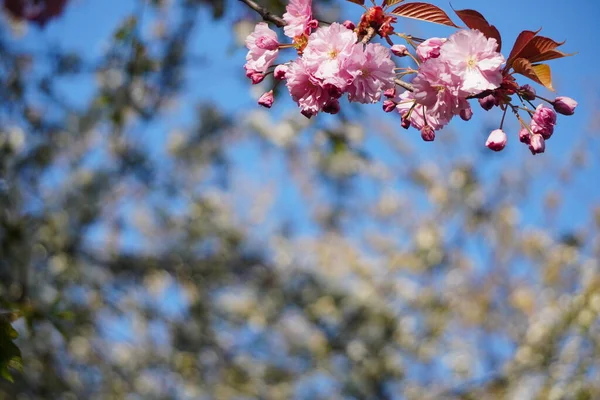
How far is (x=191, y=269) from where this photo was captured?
3820mm

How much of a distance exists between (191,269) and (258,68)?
3070 mm

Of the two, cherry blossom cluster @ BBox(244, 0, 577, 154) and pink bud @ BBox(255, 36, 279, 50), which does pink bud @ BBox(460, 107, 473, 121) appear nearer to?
cherry blossom cluster @ BBox(244, 0, 577, 154)

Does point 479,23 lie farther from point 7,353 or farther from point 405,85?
point 7,353

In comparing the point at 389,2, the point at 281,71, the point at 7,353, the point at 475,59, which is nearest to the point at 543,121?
the point at 475,59

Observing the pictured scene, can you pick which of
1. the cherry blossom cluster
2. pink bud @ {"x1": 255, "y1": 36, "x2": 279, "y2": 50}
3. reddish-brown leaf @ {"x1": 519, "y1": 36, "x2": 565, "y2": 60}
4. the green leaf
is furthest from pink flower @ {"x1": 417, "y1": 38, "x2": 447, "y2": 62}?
the green leaf

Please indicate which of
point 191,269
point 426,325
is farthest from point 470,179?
point 191,269

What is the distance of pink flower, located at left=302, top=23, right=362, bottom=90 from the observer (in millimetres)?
787

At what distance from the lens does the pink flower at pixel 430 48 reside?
2.64ft

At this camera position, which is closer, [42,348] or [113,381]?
[42,348]

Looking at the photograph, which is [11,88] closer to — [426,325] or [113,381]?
[113,381]

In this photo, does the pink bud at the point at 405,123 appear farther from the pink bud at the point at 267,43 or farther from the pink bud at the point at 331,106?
the pink bud at the point at 267,43

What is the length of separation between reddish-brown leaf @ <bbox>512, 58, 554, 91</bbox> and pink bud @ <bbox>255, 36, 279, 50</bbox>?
34 cm

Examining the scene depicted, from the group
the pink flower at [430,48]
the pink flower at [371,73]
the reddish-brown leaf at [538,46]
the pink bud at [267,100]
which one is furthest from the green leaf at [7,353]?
the reddish-brown leaf at [538,46]

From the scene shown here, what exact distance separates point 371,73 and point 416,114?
0.11 meters
